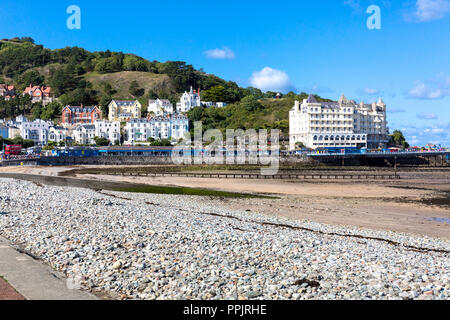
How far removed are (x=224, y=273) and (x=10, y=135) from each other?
392 ft

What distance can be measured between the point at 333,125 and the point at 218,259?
333ft

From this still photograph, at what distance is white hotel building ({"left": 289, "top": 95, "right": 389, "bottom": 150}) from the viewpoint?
10381 centimetres

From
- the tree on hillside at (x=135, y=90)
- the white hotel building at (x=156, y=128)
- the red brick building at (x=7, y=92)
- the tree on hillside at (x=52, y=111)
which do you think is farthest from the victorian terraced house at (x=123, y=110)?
the red brick building at (x=7, y=92)

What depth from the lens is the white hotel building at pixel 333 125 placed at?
341ft

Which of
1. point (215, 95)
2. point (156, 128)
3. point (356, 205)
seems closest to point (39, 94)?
point (156, 128)

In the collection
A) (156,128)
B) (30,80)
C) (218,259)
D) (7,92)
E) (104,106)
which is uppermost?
(30,80)

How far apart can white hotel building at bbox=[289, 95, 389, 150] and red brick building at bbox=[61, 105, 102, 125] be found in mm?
66274

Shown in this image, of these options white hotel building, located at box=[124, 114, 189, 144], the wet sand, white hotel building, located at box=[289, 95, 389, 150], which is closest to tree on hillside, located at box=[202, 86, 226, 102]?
white hotel building, located at box=[124, 114, 189, 144]

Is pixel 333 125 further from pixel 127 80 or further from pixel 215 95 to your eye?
pixel 127 80

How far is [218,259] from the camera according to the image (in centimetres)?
978

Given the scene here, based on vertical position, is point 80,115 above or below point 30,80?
below

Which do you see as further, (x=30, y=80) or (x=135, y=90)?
(x=30, y=80)

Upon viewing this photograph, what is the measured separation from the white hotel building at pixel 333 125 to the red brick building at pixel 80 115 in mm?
66274

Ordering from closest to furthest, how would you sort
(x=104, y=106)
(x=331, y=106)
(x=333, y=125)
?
1. (x=333, y=125)
2. (x=331, y=106)
3. (x=104, y=106)
